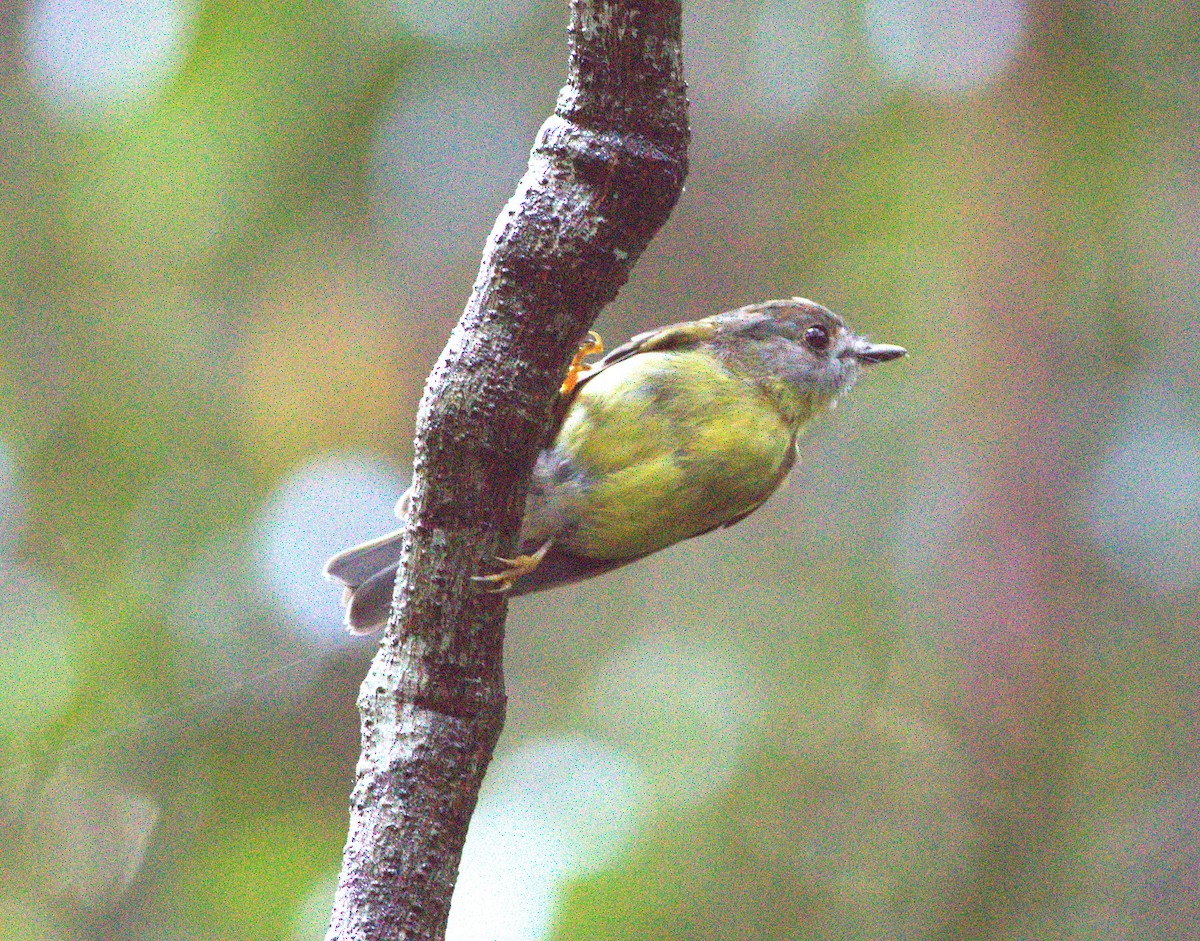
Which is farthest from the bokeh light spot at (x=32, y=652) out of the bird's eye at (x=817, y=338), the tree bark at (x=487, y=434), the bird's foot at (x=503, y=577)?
the bird's foot at (x=503, y=577)

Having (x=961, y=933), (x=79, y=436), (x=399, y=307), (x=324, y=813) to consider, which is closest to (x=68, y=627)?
(x=79, y=436)

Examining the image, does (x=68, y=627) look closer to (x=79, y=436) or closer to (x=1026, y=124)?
(x=79, y=436)

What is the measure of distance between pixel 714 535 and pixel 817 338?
2.12 meters

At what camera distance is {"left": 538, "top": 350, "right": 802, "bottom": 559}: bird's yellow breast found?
2596 millimetres

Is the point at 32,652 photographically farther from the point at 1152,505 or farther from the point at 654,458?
the point at 1152,505

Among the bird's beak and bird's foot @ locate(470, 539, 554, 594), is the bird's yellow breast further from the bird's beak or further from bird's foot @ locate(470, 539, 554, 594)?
bird's foot @ locate(470, 539, 554, 594)

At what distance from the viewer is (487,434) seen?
1.73 metres

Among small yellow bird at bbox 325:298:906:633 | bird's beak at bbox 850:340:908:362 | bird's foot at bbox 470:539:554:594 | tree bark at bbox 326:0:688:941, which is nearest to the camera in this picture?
tree bark at bbox 326:0:688:941

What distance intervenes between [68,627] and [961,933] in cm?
290

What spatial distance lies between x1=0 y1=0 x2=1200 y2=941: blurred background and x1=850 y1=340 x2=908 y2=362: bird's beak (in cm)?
135

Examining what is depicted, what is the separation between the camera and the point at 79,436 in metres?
4.65

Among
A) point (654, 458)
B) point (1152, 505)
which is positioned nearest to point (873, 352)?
point (654, 458)

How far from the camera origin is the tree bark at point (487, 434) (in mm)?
1670

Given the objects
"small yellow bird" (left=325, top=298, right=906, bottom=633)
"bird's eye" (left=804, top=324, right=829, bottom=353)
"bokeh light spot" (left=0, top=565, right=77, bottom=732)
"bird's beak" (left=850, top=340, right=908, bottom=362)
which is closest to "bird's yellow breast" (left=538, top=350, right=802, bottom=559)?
"small yellow bird" (left=325, top=298, right=906, bottom=633)
